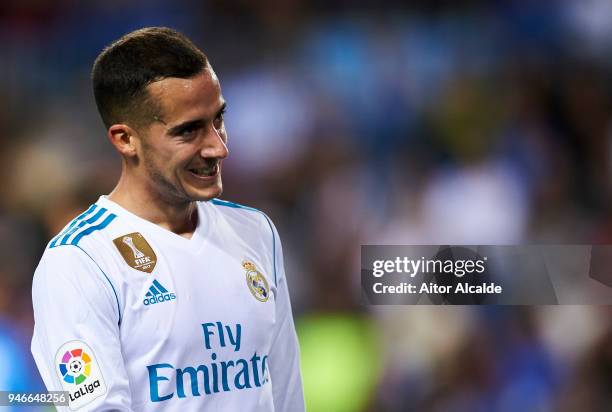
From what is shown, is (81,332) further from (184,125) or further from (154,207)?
(184,125)

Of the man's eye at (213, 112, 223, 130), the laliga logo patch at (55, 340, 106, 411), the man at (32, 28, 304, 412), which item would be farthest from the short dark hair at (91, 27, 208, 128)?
the laliga logo patch at (55, 340, 106, 411)

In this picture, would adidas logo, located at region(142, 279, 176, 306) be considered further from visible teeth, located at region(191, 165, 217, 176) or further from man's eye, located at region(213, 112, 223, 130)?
man's eye, located at region(213, 112, 223, 130)

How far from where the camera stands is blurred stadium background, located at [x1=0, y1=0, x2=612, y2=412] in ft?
14.4

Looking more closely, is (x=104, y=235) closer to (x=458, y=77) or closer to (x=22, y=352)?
(x=22, y=352)

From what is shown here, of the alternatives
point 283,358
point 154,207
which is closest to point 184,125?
point 154,207

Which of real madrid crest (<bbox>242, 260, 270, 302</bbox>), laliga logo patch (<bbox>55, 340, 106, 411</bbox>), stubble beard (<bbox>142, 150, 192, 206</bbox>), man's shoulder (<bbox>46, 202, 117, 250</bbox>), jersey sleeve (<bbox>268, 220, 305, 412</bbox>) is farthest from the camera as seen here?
jersey sleeve (<bbox>268, 220, 305, 412</bbox>)

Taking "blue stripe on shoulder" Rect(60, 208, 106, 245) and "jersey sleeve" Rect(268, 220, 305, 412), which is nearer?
"blue stripe on shoulder" Rect(60, 208, 106, 245)

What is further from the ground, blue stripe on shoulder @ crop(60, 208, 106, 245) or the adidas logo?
blue stripe on shoulder @ crop(60, 208, 106, 245)

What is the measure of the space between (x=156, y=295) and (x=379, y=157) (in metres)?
3.10

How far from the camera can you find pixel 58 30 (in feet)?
17.6

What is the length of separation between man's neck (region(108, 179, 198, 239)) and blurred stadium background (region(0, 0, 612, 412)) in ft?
7.64

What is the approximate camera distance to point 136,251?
6.49 feet

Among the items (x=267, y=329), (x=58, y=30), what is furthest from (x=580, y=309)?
(x=58, y=30)

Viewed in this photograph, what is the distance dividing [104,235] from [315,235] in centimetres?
275
